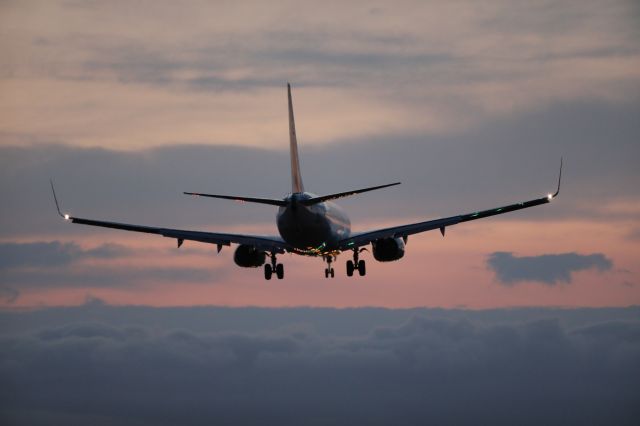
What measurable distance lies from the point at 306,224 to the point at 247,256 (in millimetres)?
11137

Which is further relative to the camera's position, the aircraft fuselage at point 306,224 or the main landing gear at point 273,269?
the main landing gear at point 273,269

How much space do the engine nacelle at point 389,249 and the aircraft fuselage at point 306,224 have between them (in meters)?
5.63

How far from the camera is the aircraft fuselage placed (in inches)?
3071

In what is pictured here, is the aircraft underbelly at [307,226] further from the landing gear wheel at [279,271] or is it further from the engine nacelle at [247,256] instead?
the engine nacelle at [247,256]

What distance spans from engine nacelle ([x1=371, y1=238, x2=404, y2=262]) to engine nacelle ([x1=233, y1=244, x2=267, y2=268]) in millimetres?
9620

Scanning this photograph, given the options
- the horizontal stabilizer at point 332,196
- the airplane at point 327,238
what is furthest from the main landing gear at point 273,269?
the horizontal stabilizer at point 332,196

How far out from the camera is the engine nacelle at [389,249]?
8906 cm

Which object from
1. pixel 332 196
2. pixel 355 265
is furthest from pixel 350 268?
pixel 332 196

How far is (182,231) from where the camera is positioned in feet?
291

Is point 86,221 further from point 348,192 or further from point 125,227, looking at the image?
point 348,192

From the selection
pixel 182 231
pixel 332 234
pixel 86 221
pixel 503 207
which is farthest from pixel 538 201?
pixel 86 221

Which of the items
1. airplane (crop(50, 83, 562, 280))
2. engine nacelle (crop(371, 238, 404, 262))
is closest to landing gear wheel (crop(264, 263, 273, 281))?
airplane (crop(50, 83, 562, 280))

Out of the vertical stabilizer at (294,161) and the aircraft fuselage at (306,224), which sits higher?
the vertical stabilizer at (294,161)

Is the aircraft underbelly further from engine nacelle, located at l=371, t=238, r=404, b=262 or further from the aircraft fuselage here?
engine nacelle, located at l=371, t=238, r=404, b=262
